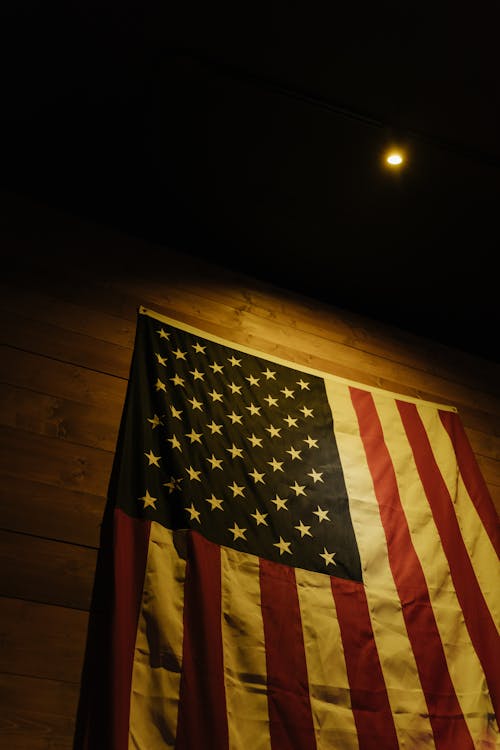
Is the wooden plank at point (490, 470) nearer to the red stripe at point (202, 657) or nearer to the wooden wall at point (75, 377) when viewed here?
the wooden wall at point (75, 377)

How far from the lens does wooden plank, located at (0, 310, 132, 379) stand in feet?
7.56

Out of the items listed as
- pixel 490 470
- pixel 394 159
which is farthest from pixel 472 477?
pixel 394 159

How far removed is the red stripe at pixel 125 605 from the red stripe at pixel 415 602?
1024mm

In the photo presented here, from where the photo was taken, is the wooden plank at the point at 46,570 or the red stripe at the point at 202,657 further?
the wooden plank at the point at 46,570

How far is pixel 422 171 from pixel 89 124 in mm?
1763

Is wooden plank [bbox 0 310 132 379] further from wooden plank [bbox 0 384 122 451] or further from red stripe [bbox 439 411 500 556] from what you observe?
red stripe [bbox 439 411 500 556]

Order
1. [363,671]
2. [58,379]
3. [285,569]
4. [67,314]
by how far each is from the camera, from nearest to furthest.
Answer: [363,671] < [285,569] < [58,379] < [67,314]

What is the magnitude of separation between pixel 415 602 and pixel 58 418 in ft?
5.14

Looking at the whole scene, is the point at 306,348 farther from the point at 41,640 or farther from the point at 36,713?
the point at 36,713

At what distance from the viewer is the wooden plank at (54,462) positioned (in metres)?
1.92

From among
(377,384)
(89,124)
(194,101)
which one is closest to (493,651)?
(377,384)

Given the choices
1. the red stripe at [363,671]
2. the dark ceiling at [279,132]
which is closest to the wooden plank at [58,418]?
the red stripe at [363,671]

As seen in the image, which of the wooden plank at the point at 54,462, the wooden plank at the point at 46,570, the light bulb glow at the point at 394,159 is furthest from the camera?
the light bulb glow at the point at 394,159

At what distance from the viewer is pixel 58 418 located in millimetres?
2109
